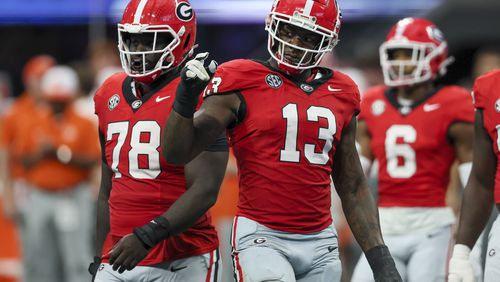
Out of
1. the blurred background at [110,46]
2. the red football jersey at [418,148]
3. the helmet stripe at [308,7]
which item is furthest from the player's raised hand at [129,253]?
the blurred background at [110,46]

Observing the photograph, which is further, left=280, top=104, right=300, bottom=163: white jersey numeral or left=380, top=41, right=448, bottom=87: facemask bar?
left=380, top=41, right=448, bottom=87: facemask bar

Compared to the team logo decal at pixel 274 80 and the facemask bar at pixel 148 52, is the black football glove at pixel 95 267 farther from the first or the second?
the team logo decal at pixel 274 80

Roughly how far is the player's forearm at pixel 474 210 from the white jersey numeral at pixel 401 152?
135 centimetres

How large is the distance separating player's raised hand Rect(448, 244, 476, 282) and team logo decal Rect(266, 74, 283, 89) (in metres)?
1.15

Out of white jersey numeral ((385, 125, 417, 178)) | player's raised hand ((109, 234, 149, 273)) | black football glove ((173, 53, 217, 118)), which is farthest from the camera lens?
white jersey numeral ((385, 125, 417, 178))

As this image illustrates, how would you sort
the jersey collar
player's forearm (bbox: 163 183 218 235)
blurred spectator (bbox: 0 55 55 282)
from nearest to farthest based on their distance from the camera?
player's forearm (bbox: 163 183 218 235) → the jersey collar → blurred spectator (bbox: 0 55 55 282)

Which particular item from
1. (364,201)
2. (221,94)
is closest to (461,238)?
(364,201)

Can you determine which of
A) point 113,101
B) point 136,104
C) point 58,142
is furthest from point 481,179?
point 58,142

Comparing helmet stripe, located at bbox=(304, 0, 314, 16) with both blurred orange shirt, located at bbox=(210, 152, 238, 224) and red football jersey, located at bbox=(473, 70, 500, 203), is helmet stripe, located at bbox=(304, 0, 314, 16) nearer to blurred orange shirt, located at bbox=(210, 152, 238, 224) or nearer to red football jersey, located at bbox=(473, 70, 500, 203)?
red football jersey, located at bbox=(473, 70, 500, 203)

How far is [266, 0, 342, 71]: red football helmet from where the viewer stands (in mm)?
5375

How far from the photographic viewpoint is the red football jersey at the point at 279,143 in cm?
529

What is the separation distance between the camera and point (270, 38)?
18.0 ft

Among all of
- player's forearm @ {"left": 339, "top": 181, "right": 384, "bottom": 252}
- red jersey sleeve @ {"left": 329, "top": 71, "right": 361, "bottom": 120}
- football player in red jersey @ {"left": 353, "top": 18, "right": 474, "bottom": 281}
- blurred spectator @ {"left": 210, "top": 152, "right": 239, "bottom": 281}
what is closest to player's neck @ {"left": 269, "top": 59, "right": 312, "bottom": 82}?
red jersey sleeve @ {"left": 329, "top": 71, "right": 361, "bottom": 120}

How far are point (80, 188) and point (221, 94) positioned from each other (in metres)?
5.11
